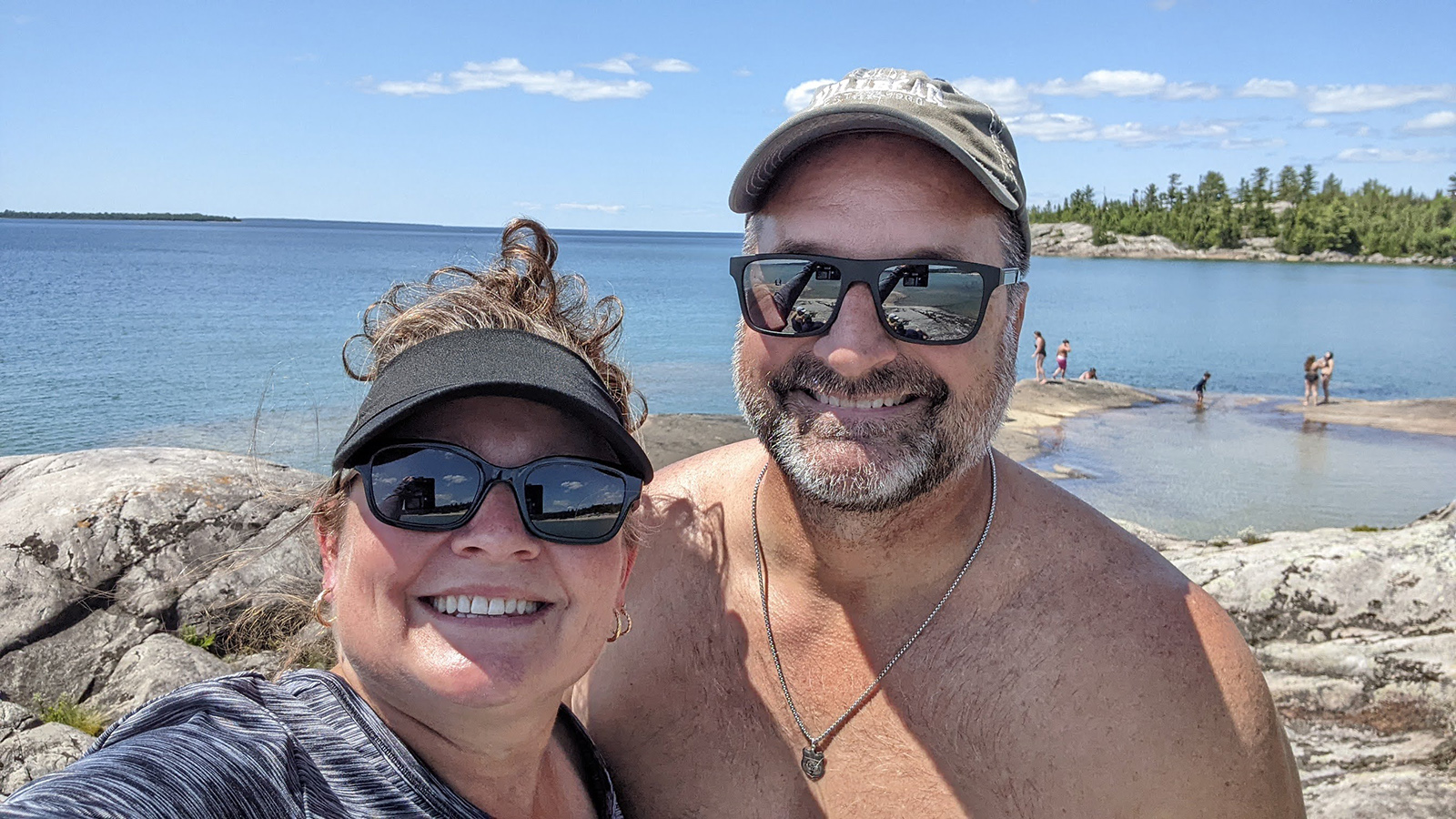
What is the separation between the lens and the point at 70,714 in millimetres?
4793

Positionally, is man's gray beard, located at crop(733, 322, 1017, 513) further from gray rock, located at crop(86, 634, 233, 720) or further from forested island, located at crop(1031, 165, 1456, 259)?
forested island, located at crop(1031, 165, 1456, 259)

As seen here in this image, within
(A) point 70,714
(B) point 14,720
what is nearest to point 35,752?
(B) point 14,720

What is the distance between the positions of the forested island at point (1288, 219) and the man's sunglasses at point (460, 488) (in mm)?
135672

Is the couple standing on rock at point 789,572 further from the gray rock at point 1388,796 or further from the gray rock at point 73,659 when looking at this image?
the gray rock at point 73,659

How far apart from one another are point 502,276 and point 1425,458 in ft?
91.9

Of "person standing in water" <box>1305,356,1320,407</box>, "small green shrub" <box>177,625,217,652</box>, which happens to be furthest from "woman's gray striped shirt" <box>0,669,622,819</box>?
"person standing in water" <box>1305,356,1320,407</box>

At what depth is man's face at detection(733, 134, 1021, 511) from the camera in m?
2.63

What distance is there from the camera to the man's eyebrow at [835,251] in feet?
8.59

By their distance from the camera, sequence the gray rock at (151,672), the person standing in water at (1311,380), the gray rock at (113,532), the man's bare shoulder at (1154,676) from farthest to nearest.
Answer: the person standing in water at (1311,380) < the gray rock at (113,532) < the gray rock at (151,672) < the man's bare shoulder at (1154,676)

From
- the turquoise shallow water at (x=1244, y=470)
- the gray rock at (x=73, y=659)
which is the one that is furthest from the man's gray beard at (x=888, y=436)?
the turquoise shallow water at (x=1244, y=470)

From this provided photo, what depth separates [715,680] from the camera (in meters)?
3.00

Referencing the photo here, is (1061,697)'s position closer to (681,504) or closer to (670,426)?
(681,504)

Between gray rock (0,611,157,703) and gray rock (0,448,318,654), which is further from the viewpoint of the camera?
gray rock (0,448,318,654)

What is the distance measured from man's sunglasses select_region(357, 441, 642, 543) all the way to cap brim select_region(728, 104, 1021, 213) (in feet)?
4.09
